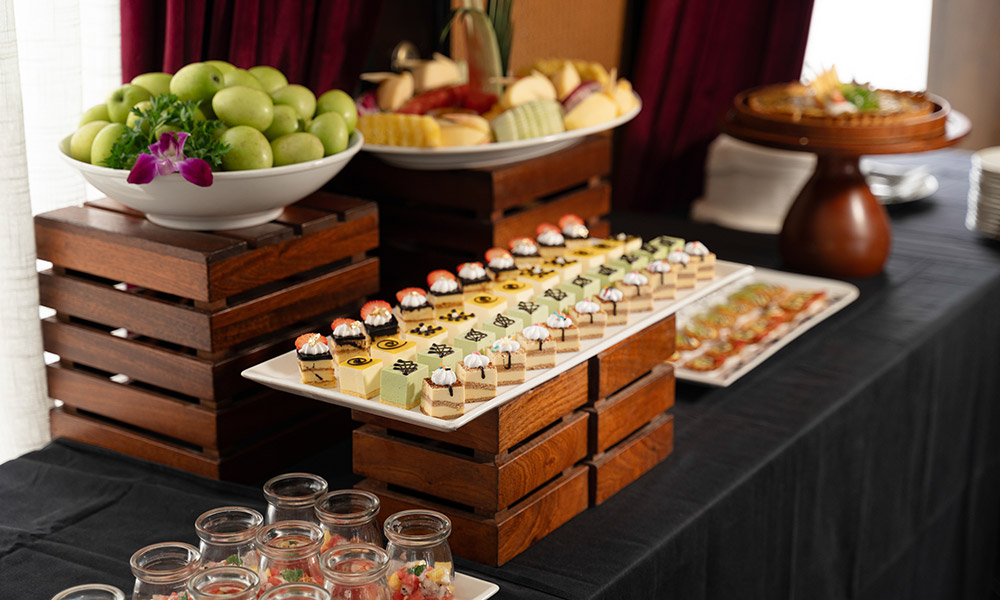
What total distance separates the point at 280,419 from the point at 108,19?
563 millimetres

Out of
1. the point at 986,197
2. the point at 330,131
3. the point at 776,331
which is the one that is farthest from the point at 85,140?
the point at 986,197

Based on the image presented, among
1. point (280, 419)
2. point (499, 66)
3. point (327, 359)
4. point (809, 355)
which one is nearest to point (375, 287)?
point (280, 419)

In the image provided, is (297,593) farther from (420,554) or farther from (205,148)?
(205,148)

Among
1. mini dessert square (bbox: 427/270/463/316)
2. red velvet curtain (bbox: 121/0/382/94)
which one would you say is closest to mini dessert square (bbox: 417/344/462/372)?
mini dessert square (bbox: 427/270/463/316)

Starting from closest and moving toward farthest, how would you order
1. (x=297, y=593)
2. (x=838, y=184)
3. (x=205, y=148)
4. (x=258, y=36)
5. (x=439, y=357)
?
1. (x=297, y=593)
2. (x=439, y=357)
3. (x=205, y=148)
4. (x=258, y=36)
5. (x=838, y=184)

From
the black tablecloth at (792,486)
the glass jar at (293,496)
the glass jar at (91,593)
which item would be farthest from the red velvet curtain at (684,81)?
the glass jar at (91,593)

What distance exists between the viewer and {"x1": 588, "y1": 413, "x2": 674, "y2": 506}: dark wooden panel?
1.18m

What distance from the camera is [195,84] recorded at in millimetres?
1180

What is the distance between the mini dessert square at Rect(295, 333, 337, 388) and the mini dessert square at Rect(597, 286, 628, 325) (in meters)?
0.31

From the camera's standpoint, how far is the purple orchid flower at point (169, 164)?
3.54 feet

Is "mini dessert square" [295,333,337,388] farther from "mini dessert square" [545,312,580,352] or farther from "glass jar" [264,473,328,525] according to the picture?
"mini dessert square" [545,312,580,352]

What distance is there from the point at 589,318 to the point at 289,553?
1.36ft

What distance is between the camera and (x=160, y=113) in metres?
1.14

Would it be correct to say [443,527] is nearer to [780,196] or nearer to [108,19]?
[108,19]
